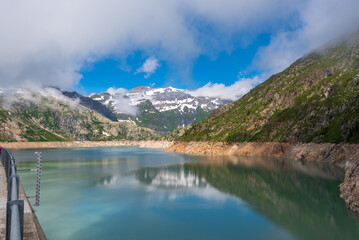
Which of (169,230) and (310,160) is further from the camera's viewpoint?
(310,160)

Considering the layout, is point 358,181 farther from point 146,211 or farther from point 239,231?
point 146,211

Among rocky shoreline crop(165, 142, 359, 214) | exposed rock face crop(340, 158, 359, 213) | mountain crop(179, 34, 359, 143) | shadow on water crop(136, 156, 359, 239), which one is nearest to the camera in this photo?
shadow on water crop(136, 156, 359, 239)

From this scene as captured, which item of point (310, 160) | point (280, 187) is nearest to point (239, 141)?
point (310, 160)

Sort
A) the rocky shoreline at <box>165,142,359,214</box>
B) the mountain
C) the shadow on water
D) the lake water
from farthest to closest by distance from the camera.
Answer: the mountain
the rocky shoreline at <box>165,142,359,214</box>
the shadow on water
the lake water

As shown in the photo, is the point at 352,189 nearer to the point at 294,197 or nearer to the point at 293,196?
the point at 294,197

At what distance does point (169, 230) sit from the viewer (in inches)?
1059

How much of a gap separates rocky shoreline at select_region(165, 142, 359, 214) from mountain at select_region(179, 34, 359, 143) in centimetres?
305

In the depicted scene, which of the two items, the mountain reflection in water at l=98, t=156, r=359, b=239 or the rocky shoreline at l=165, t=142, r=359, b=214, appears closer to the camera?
the mountain reflection in water at l=98, t=156, r=359, b=239

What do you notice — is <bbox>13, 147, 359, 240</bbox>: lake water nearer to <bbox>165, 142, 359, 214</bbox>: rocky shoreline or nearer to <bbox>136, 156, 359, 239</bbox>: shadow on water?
<bbox>136, 156, 359, 239</bbox>: shadow on water

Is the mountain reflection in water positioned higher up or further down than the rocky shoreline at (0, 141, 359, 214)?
further down

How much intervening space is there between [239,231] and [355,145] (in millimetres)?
61869

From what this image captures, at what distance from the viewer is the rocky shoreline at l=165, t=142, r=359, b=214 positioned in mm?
33562

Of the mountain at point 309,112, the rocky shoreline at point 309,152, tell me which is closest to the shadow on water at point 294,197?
the rocky shoreline at point 309,152

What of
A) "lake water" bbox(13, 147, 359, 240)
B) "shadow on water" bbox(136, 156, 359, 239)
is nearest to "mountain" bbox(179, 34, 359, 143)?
"shadow on water" bbox(136, 156, 359, 239)
